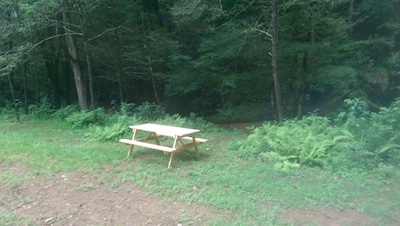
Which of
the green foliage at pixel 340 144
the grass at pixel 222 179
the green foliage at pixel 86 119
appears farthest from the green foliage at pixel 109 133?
the green foliage at pixel 340 144

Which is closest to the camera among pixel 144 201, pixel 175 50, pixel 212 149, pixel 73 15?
pixel 144 201

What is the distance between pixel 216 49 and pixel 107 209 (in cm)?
970

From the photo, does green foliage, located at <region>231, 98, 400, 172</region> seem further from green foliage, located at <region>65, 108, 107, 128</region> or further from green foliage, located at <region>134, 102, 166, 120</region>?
green foliage, located at <region>65, 108, 107, 128</region>

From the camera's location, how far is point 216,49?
13.4 m

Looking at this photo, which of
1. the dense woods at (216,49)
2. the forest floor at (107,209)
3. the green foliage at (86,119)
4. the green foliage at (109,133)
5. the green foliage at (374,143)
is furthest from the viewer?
the dense woods at (216,49)

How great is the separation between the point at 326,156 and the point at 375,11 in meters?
11.5

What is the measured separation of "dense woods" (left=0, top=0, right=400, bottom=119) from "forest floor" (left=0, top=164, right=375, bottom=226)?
6239 mm

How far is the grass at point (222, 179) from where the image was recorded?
15.0ft

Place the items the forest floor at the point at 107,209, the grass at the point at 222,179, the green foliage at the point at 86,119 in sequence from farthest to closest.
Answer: the green foliage at the point at 86,119
the grass at the point at 222,179
the forest floor at the point at 107,209

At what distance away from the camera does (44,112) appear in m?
13.7

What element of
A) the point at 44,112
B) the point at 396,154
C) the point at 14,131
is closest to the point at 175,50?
the point at 44,112

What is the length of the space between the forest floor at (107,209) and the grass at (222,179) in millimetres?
133

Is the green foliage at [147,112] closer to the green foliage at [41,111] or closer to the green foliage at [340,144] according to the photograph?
the green foliage at [41,111]

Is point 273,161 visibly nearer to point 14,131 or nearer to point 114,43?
point 14,131
